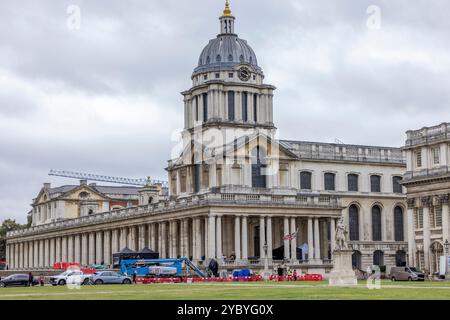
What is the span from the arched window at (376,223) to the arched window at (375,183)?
239 cm

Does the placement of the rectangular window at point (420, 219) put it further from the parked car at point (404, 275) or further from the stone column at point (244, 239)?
the stone column at point (244, 239)

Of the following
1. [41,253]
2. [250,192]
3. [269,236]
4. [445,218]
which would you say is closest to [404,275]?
[445,218]

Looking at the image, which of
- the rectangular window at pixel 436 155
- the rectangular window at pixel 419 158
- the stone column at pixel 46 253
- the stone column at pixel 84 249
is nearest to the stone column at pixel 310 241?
the rectangular window at pixel 419 158

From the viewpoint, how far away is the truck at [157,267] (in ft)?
302

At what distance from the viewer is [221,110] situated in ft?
397

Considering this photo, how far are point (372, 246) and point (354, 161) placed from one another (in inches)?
431

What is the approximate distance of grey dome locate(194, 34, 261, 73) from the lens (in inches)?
4852

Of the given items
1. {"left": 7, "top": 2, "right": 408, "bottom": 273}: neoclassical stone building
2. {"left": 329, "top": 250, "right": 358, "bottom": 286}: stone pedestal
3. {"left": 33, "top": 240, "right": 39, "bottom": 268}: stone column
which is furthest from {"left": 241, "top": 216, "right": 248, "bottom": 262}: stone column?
{"left": 33, "top": 240, "right": 39, "bottom": 268}: stone column

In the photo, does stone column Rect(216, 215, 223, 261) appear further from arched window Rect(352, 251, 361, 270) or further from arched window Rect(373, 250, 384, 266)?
arched window Rect(373, 250, 384, 266)

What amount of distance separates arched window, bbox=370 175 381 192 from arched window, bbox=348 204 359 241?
12.9 ft

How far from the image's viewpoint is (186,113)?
12712cm

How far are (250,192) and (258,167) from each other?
4455mm
